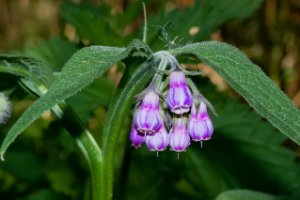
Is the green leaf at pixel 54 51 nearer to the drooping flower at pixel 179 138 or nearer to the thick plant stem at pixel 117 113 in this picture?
the thick plant stem at pixel 117 113

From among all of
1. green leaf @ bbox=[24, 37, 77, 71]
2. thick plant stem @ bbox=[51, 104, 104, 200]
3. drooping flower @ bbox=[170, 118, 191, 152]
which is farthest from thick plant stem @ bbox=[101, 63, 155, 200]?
green leaf @ bbox=[24, 37, 77, 71]

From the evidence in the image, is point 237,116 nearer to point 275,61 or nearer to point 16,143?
point 16,143

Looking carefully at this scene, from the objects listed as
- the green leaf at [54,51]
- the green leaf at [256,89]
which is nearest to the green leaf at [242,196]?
the green leaf at [256,89]

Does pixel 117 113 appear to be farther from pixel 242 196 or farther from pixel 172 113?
pixel 242 196

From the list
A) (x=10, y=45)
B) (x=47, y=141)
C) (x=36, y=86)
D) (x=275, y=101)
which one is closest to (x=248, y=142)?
(x=47, y=141)

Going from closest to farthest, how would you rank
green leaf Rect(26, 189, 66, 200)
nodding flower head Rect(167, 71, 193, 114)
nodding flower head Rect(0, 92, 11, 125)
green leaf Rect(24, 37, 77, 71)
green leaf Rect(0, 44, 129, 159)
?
green leaf Rect(0, 44, 129, 159) → nodding flower head Rect(167, 71, 193, 114) → nodding flower head Rect(0, 92, 11, 125) → green leaf Rect(26, 189, 66, 200) → green leaf Rect(24, 37, 77, 71)

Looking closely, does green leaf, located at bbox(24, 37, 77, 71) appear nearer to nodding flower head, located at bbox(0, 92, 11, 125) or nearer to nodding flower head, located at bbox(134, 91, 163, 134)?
nodding flower head, located at bbox(0, 92, 11, 125)
